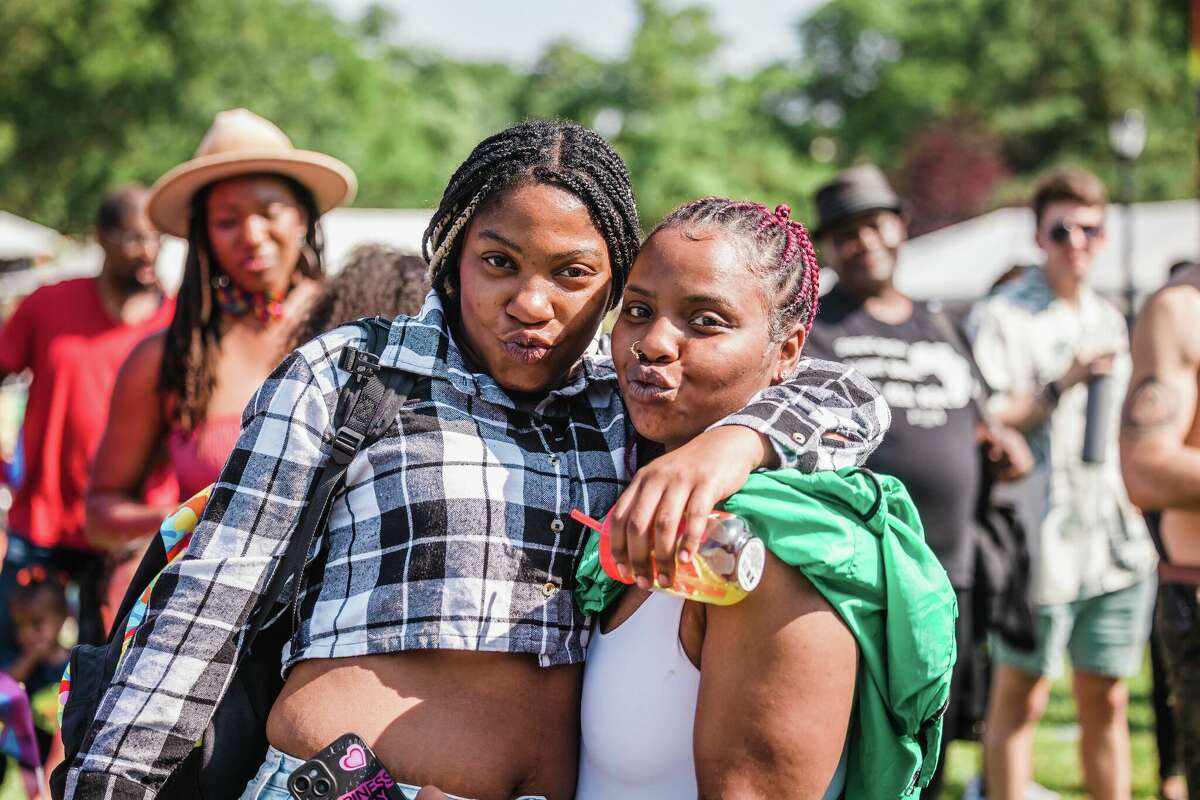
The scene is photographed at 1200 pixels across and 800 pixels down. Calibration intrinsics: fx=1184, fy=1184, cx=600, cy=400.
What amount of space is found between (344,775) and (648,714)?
0.47 meters

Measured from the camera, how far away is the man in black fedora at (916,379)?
439 cm

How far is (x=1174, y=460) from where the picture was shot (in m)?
3.26

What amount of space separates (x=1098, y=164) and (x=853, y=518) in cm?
4354

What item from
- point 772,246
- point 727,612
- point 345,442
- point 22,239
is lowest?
point 727,612

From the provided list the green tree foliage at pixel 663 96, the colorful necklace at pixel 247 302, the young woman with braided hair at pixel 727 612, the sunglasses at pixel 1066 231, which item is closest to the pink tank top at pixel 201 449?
the colorful necklace at pixel 247 302

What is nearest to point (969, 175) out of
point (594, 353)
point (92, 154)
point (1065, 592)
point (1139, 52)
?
point (1139, 52)

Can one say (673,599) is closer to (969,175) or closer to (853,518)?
(853,518)

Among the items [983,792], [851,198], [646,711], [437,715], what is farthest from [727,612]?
[983,792]

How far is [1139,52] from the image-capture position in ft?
139

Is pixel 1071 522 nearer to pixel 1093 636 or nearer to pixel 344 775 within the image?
pixel 1093 636

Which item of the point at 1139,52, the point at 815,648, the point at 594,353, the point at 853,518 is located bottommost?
the point at 815,648

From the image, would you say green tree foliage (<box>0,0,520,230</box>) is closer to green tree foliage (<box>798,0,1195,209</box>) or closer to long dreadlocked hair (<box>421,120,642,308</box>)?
long dreadlocked hair (<box>421,120,642,308</box>)

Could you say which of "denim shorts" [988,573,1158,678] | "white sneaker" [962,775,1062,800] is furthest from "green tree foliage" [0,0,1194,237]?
"denim shorts" [988,573,1158,678]

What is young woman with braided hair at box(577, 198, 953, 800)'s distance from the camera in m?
1.65
